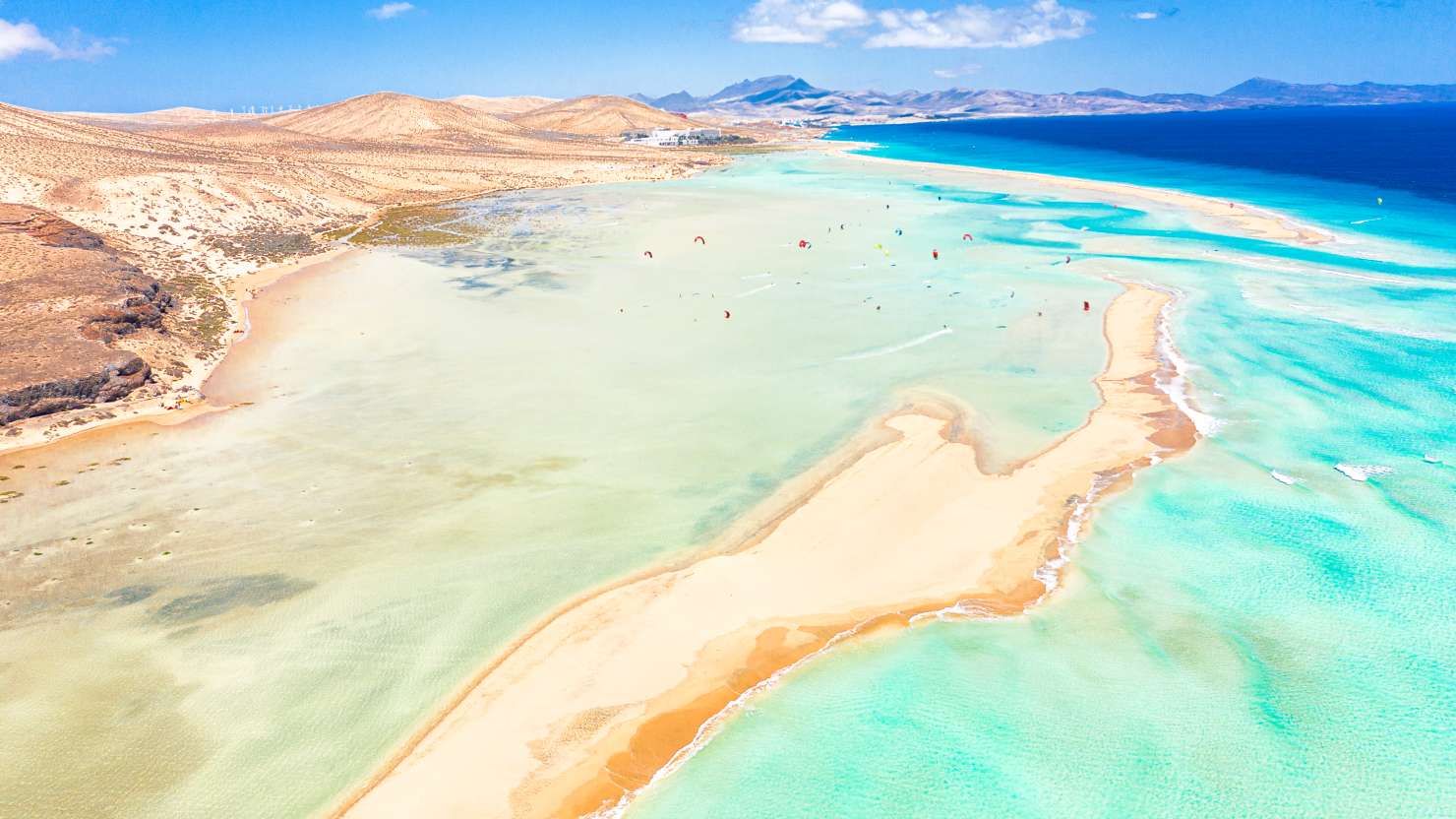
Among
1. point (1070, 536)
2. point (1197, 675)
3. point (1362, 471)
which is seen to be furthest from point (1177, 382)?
point (1197, 675)

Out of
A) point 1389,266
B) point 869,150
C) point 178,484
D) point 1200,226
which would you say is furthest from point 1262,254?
point 869,150

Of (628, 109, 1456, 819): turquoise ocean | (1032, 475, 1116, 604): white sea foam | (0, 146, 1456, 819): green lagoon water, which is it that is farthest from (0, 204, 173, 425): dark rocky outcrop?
(1032, 475, 1116, 604): white sea foam

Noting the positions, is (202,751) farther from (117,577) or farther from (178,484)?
(178,484)

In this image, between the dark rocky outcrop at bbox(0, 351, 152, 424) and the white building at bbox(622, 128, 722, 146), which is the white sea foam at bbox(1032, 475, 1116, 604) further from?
the white building at bbox(622, 128, 722, 146)

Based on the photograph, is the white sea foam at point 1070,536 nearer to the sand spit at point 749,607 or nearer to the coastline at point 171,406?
the sand spit at point 749,607

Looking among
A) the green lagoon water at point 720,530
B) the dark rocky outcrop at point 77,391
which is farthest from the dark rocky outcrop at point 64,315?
the green lagoon water at point 720,530

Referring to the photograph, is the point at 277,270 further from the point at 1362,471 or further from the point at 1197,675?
the point at 1362,471
